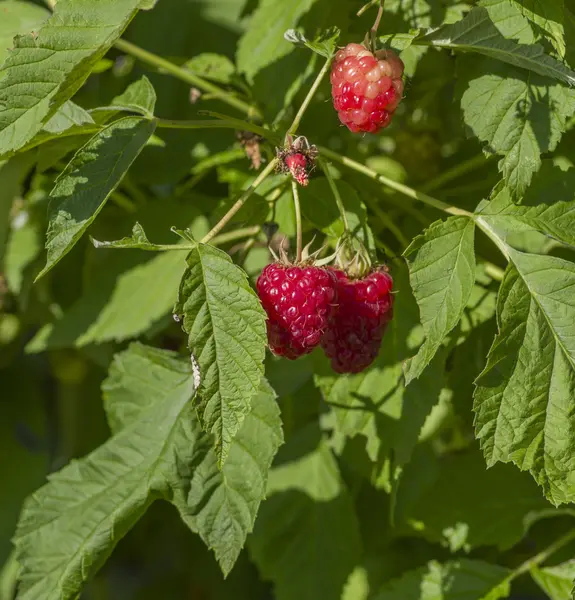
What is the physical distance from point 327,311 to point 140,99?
390 millimetres

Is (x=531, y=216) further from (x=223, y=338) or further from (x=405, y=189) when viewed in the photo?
(x=223, y=338)

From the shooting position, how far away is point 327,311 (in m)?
1.05

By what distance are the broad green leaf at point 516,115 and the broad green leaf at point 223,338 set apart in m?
0.37

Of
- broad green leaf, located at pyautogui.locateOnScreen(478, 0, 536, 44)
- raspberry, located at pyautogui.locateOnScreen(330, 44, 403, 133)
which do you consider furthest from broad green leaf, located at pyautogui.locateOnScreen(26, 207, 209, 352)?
broad green leaf, located at pyautogui.locateOnScreen(478, 0, 536, 44)

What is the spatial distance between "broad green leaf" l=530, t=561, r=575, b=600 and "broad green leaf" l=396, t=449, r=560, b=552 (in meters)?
0.08

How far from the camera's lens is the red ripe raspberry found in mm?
984

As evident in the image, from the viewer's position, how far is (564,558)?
1489mm

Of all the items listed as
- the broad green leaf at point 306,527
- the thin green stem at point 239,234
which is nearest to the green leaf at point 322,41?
the thin green stem at point 239,234

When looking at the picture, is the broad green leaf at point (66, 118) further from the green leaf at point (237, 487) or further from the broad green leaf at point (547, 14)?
the broad green leaf at point (547, 14)

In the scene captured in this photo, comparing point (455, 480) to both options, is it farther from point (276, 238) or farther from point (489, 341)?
point (276, 238)

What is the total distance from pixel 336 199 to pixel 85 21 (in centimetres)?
39

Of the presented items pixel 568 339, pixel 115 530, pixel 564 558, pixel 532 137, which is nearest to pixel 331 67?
pixel 532 137

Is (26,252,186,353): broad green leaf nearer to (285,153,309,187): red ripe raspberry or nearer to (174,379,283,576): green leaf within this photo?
(174,379,283,576): green leaf

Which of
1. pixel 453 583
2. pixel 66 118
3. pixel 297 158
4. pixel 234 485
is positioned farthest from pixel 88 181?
pixel 453 583
